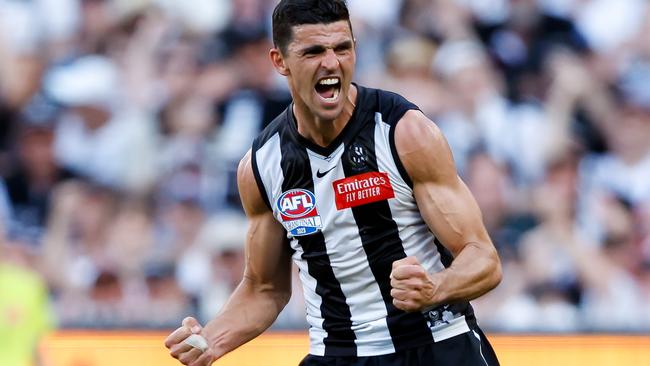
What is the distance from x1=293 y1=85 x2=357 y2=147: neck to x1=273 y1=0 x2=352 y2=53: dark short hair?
0.26 m

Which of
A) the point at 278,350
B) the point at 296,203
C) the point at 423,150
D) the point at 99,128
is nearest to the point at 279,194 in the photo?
the point at 296,203

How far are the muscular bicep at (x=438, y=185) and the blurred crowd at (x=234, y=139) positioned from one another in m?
3.37

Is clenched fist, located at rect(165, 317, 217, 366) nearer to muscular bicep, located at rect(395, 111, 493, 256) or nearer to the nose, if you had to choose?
muscular bicep, located at rect(395, 111, 493, 256)

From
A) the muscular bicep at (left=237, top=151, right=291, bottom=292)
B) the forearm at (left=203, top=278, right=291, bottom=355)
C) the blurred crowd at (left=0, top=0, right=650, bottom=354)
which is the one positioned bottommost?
the forearm at (left=203, top=278, right=291, bottom=355)

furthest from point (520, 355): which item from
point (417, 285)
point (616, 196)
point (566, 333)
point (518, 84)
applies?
point (417, 285)

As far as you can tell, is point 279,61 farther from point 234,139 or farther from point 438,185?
point 234,139

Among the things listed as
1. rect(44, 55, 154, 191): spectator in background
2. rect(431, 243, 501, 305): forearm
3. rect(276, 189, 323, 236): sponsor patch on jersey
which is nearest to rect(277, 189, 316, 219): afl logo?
rect(276, 189, 323, 236): sponsor patch on jersey

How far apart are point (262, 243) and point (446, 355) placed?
2.87ft

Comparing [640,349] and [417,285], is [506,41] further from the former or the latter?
[417,285]

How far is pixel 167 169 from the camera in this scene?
8.74 metres

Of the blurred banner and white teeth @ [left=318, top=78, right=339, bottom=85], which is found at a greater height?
white teeth @ [left=318, top=78, right=339, bottom=85]

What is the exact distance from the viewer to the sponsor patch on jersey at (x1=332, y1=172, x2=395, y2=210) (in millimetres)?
4402

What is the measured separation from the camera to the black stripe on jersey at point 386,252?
14.7 feet

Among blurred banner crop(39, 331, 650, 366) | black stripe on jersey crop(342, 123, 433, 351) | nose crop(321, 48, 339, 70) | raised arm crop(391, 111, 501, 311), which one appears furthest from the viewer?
blurred banner crop(39, 331, 650, 366)
